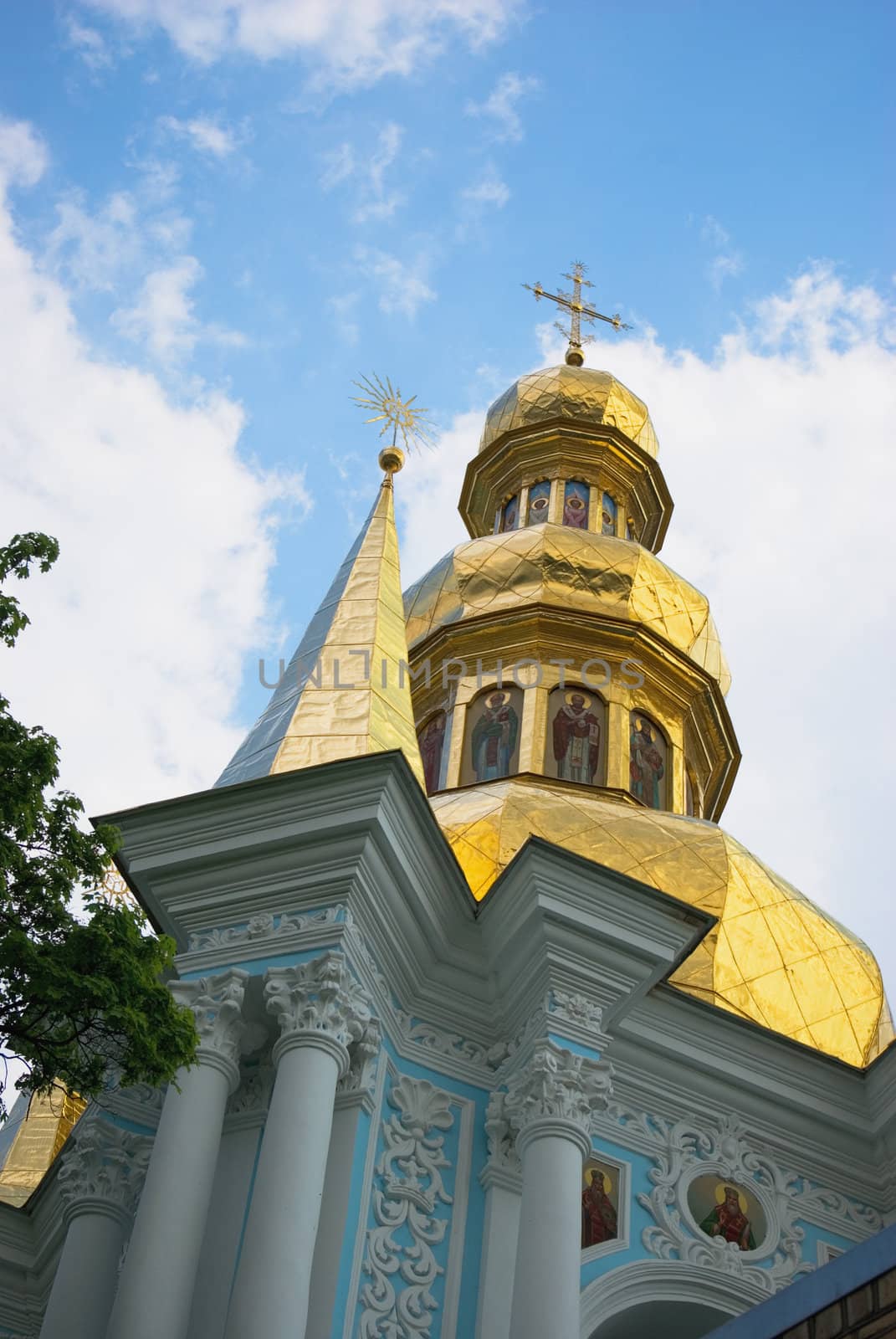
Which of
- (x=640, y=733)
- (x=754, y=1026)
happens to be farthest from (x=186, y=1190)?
(x=640, y=733)

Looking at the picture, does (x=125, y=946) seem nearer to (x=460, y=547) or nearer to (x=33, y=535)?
(x=33, y=535)

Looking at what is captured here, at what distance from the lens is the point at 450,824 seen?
1633cm

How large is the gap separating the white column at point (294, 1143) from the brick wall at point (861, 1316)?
3.66m

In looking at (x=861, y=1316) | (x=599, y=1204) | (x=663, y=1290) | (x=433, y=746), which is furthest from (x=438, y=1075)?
(x=433, y=746)

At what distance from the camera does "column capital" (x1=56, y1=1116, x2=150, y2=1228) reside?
1218 centimetres

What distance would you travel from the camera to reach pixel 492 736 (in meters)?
20.9

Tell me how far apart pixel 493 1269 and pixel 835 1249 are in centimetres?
300

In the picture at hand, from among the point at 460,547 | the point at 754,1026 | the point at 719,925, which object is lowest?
the point at 754,1026

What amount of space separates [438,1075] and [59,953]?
4749 millimetres

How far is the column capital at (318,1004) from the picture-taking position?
11750mm

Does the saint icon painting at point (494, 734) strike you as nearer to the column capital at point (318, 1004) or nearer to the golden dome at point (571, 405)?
the golden dome at point (571, 405)

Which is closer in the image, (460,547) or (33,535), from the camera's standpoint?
(33,535)

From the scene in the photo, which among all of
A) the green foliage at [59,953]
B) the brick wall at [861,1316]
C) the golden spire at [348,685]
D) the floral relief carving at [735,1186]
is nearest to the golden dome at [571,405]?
the golden spire at [348,685]

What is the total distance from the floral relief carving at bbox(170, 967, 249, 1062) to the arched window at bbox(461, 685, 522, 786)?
26.9 feet
